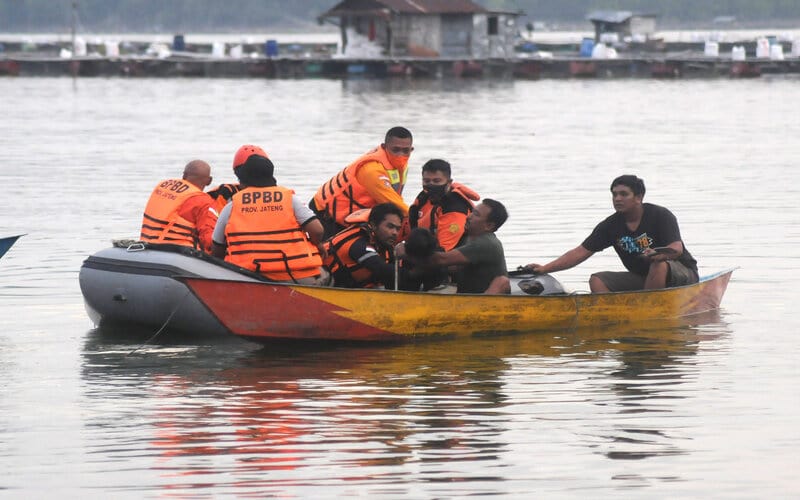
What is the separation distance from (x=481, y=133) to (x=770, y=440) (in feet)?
109

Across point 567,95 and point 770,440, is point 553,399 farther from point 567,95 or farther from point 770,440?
point 567,95

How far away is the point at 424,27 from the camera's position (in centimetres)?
7175

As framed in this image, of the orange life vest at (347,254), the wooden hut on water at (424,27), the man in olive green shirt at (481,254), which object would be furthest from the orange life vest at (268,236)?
the wooden hut on water at (424,27)

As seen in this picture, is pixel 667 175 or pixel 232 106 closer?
pixel 667 175

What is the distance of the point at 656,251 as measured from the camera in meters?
12.8

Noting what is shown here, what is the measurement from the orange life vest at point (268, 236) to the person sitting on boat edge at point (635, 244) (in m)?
2.30

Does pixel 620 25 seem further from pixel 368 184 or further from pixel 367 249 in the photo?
pixel 367 249

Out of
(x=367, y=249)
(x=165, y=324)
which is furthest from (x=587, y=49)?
(x=165, y=324)

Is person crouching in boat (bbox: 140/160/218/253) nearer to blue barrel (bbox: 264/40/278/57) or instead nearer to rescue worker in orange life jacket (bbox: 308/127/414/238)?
rescue worker in orange life jacket (bbox: 308/127/414/238)

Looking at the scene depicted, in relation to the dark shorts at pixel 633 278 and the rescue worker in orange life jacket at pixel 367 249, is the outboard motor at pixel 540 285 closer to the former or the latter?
the dark shorts at pixel 633 278

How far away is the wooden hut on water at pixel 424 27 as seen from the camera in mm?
69688

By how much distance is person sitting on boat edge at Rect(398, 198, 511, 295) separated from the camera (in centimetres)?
1208

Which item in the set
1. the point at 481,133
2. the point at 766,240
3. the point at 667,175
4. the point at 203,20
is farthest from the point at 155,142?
the point at 203,20

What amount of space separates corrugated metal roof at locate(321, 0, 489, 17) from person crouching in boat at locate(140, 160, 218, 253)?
182 feet
